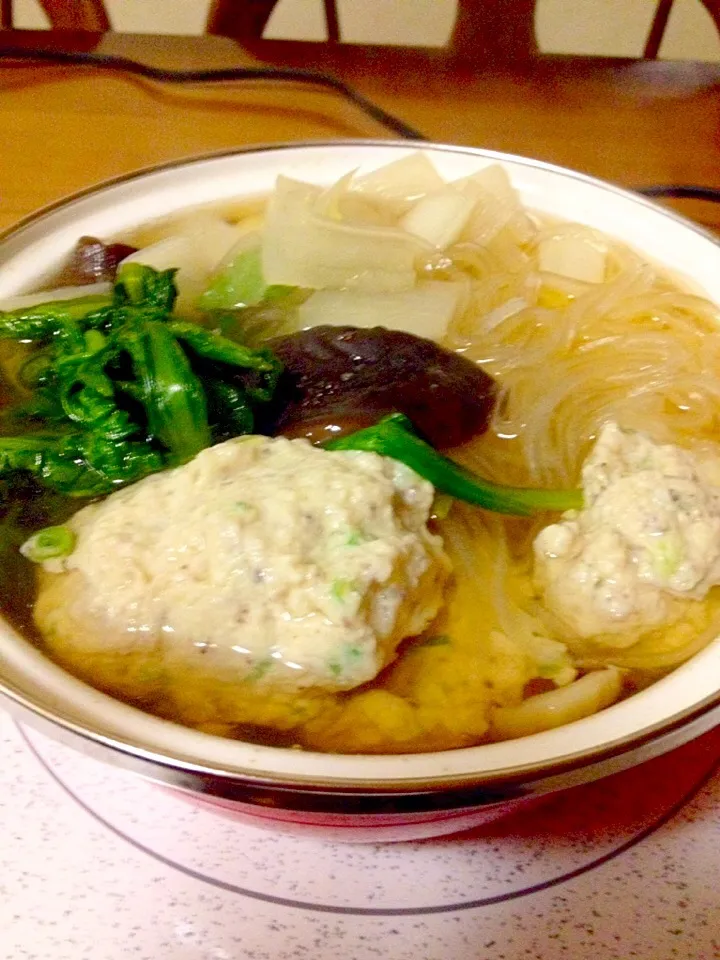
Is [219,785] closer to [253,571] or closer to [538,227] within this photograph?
[253,571]

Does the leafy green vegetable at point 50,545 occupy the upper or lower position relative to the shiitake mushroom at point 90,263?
lower

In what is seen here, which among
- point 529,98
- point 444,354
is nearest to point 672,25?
point 529,98

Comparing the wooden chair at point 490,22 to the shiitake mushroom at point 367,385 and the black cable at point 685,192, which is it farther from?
the shiitake mushroom at point 367,385

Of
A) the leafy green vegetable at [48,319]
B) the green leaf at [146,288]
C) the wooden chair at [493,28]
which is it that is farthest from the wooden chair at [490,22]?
the leafy green vegetable at [48,319]

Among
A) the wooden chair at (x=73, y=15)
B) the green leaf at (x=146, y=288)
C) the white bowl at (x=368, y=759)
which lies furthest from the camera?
the wooden chair at (x=73, y=15)

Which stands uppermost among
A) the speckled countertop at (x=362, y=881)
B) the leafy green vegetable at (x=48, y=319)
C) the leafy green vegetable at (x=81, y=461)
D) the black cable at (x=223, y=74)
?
the black cable at (x=223, y=74)

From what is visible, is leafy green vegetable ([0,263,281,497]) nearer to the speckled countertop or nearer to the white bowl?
the white bowl

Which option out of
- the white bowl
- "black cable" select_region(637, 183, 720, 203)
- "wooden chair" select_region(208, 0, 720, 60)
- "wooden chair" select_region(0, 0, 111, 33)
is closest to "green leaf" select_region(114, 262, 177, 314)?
the white bowl
